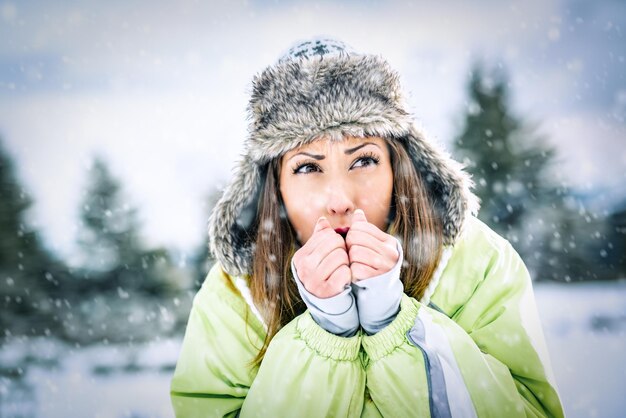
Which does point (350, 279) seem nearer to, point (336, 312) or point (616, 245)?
point (336, 312)

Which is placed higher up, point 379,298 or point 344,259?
point 344,259

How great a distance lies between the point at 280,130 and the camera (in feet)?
5.86

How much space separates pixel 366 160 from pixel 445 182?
1.39 feet

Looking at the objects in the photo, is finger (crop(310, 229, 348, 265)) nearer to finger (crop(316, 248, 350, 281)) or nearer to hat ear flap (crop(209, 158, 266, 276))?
finger (crop(316, 248, 350, 281))

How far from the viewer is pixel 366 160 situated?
1748 millimetres

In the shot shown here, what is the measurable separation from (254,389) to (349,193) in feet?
2.61

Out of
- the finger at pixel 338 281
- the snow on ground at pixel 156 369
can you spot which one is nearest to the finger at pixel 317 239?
the finger at pixel 338 281

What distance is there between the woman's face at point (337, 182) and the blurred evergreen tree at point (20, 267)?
907cm

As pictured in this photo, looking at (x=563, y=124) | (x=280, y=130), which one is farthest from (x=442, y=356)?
(x=563, y=124)

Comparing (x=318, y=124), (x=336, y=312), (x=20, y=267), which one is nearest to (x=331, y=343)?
(x=336, y=312)

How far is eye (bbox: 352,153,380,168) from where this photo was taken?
5.66 ft

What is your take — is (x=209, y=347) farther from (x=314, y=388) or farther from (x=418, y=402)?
(x=418, y=402)

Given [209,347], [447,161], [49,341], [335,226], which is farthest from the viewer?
[49,341]

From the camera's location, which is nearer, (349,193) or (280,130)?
(349,193)
